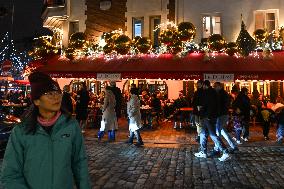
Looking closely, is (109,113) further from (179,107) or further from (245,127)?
(245,127)

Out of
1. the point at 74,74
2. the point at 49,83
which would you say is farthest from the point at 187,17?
the point at 49,83

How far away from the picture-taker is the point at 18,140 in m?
3.08

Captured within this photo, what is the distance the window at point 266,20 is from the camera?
56.9 feet

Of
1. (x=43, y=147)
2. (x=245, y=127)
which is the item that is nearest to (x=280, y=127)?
(x=245, y=127)

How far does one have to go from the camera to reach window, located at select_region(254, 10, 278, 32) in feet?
56.9

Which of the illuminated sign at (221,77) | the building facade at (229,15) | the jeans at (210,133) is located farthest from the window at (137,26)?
the jeans at (210,133)

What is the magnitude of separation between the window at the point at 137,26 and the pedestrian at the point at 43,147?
16.4m

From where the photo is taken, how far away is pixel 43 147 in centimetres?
304

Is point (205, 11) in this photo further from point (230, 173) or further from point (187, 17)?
point (230, 173)

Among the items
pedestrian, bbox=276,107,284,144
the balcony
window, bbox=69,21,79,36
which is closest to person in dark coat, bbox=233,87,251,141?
pedestrian, bbox=276,107,284,144

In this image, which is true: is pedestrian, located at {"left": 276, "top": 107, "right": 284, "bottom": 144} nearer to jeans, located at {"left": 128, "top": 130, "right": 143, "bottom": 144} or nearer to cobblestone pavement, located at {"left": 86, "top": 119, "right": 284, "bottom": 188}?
cobblestone pavement, located at {"left": 86, "top": 119, "right": 284, "bottom": 188}

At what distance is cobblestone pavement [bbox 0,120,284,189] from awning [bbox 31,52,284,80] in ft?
9.35

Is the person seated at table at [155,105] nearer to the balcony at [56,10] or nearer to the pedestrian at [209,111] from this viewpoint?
the pedestrian at [209,111]

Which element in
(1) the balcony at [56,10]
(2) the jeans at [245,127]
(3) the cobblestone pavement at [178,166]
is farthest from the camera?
(1) the balcony at [56,10]
